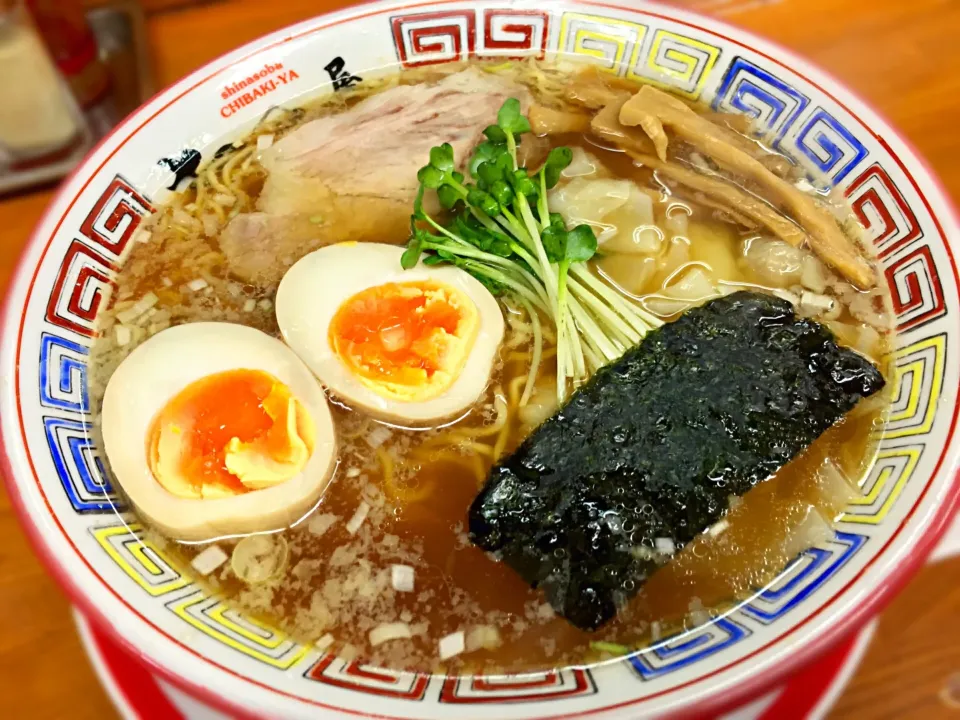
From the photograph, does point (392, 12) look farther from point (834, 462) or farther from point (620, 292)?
point (834, 462)

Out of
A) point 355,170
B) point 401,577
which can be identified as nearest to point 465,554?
point 401,577

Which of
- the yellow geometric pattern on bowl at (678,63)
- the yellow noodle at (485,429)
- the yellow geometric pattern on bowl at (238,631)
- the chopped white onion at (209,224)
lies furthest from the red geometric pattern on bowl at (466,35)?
the yellow geometric pattern on bowl at (238,631)

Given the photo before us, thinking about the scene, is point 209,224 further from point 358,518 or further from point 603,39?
point 603,39

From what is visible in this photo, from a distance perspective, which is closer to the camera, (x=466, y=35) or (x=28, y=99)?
(x=466, y=35)

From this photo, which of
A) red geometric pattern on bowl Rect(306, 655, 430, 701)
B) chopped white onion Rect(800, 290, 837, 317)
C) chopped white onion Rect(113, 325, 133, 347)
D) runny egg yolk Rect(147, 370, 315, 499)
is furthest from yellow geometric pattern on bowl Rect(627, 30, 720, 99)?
red geometric pattern on bowl Rect(306, 655, 430, 701)

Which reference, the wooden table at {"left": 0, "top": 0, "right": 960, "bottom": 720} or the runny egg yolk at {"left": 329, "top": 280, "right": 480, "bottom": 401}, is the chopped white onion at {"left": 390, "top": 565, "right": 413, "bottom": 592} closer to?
the runny egg yolk at {"left": 329, "top": 280, "right": 480, "bottom": 401}

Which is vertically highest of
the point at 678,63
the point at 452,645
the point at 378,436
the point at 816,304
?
the point at 678,63

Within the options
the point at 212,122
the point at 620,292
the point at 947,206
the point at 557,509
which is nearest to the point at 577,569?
the point at 557,509
